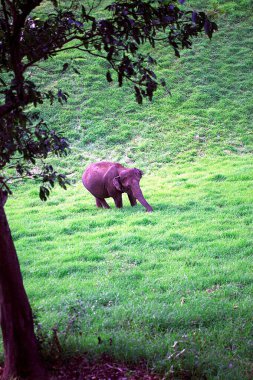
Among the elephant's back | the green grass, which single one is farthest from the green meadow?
the elephant's back

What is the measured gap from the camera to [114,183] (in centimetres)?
1195

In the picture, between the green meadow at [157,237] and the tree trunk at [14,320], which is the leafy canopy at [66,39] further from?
the tree trunk at [14,320]

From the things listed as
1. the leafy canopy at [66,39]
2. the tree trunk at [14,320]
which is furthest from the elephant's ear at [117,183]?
the tree trunk at [14,320]

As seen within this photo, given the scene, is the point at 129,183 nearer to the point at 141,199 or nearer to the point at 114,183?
the point at 114,183

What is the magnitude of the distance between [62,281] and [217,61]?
73.5 ft

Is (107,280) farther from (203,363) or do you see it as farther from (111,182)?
(111,182)

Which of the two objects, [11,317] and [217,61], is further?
[217,61]

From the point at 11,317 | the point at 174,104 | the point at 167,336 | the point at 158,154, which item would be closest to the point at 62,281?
the point at 167,336

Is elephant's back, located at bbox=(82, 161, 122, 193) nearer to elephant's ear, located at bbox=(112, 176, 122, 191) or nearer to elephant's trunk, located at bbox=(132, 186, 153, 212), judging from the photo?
elephant's ear, located at bbox=(112, 176, 122, 191)

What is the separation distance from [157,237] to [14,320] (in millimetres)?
5477

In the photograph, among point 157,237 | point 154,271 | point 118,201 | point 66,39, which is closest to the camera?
point 66,39

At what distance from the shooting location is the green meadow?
531cm

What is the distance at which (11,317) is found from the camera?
437 centimetres

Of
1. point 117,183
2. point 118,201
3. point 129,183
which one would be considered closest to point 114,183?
point 117,183
